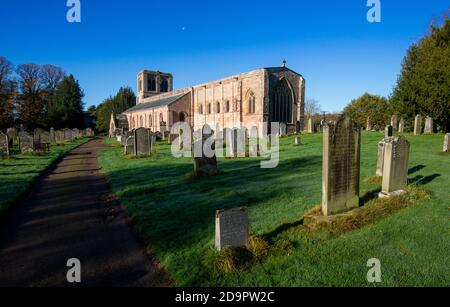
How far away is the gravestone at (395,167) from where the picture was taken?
632 centimetres

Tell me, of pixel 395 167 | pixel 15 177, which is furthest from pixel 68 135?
pixel 395 167

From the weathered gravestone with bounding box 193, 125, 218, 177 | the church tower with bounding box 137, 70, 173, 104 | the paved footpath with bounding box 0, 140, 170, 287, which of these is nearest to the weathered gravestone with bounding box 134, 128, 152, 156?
the weathered gravestone with bounding box 193, 125, 218, 177

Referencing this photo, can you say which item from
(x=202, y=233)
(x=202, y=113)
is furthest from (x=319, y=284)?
(x=202, y=113)

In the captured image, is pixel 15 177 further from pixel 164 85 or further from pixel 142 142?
pixel 164 85

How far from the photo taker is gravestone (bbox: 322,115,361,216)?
18.1 ft

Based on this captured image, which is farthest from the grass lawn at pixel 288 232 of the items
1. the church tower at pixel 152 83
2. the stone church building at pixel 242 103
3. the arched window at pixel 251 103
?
the church tower at pixel 152 83

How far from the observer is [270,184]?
8266mm

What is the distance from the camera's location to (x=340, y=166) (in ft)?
18.8

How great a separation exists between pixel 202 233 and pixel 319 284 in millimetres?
2207

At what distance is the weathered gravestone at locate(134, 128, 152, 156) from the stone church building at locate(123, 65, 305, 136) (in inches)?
692

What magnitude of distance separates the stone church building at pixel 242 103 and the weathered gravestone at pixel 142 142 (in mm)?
17580

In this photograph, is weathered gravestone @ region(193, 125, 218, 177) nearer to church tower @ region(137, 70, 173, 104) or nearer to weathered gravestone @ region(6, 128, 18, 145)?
weathered gravestone @ region(6, 128, 18, 145)

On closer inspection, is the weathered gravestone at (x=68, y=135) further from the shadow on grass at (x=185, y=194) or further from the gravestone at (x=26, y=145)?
the shadow on grass at (x=185, y=194)

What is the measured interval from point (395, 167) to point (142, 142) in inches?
509
